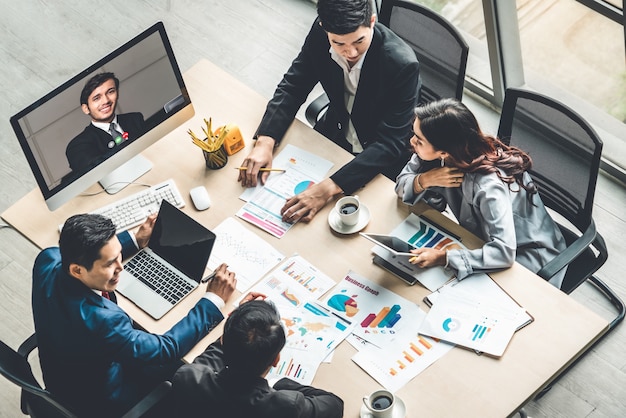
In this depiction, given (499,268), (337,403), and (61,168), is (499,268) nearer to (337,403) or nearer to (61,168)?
(337,403)

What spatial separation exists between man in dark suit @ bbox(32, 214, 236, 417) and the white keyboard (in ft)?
0.96

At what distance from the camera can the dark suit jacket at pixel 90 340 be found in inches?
102

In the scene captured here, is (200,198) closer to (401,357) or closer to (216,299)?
(216,299)

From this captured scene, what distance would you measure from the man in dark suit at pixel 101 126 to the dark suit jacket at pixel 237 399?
101cm

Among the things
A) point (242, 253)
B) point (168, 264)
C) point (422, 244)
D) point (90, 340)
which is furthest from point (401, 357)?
point (90, 340)

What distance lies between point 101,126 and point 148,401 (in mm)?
1063

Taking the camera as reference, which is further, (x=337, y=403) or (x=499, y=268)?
(x=499, y=268)

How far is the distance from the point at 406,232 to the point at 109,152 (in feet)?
3.96

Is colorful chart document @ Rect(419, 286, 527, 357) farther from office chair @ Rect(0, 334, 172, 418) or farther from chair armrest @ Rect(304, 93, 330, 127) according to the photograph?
chair armrest @ Rect(304, 93, 330, 127)

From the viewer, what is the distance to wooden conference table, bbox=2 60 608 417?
2518 mm

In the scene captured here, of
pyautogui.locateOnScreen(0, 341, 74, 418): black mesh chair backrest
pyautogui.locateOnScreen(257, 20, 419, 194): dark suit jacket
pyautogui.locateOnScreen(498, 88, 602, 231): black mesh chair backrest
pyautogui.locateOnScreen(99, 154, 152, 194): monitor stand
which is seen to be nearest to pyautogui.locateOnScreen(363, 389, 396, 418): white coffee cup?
pyautogui.locateOnScreen(257, 20, 419, 194): dark suit jacket

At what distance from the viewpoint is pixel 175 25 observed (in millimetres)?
4980

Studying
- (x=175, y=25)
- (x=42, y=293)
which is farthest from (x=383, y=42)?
(x=175, y=25)

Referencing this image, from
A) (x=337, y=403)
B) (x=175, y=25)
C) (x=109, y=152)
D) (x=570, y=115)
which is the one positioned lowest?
(x=175, y=25)
